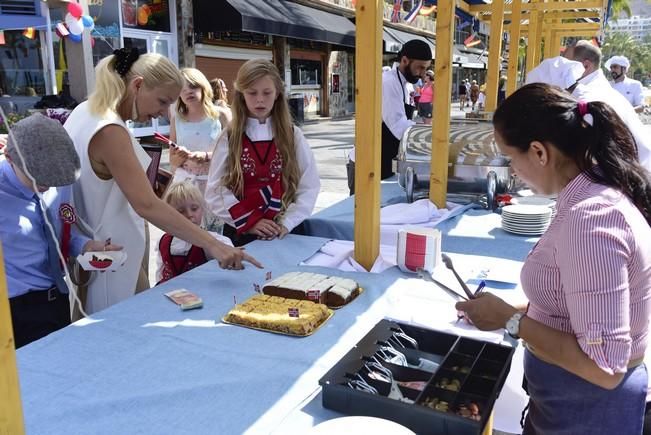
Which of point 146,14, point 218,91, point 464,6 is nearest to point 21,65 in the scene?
point 146,14

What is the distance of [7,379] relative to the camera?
27.0 inches

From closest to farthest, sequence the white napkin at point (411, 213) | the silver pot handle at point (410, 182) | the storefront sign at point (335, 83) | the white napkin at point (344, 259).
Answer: the white napkin at point (344, 259) < the white napkin at point (411, 213) < the silver pot handle at point (410, 182) < the storefront sign at point (335, 83)

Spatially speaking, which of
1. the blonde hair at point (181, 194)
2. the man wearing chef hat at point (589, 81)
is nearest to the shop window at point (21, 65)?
the blonde hair at point (181, 194)

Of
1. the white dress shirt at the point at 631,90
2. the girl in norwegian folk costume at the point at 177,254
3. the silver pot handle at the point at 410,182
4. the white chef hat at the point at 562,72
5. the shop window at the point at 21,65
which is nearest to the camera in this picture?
the girl in norwegian folk costume at the point at 177,254

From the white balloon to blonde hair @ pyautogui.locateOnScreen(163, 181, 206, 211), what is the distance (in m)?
5.49

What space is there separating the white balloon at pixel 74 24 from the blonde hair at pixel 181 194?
5487mm

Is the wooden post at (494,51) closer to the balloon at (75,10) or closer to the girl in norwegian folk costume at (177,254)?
the girl in norwegian folk costume at (177,254)

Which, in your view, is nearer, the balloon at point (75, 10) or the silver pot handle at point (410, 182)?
the silver pot handle at point (410, 182)

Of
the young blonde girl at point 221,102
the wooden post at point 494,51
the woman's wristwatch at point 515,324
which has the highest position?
the wooden post at point 494,51

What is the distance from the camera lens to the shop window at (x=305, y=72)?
671 inches

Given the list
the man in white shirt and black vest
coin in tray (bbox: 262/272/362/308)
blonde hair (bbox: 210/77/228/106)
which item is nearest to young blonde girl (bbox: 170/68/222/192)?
blonde hair (bbox: 210/77/228/106)

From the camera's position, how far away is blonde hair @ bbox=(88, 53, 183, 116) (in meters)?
2.07

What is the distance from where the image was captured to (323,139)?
12.9 m

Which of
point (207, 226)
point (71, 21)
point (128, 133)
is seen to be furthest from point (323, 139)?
point (128, 133)
